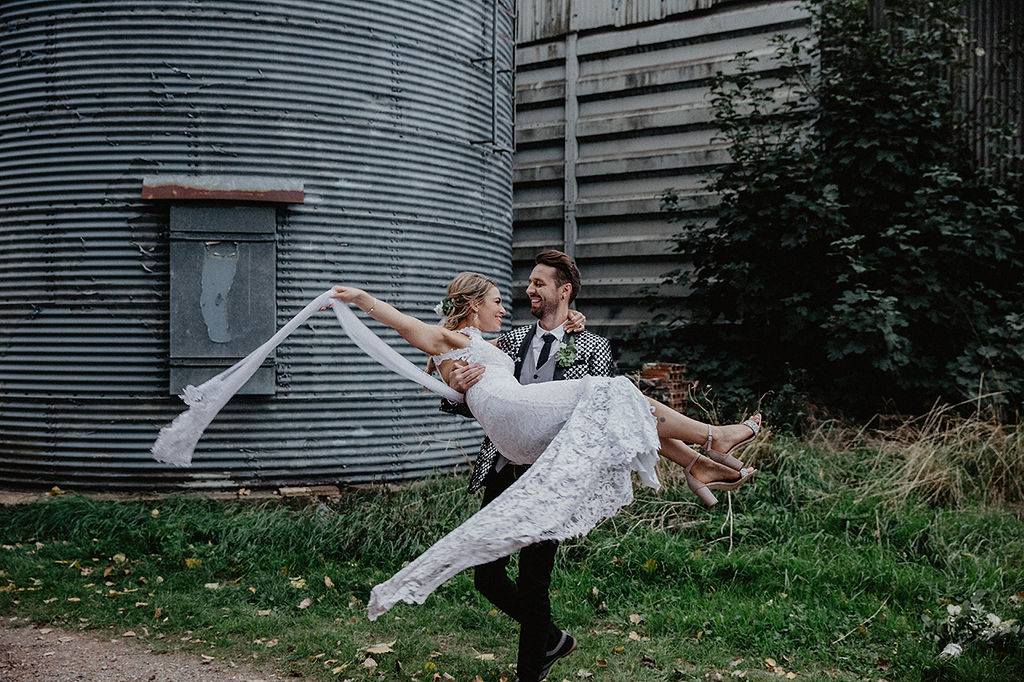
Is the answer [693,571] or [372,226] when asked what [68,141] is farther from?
[693,571]

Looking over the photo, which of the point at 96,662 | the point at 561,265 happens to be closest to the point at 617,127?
the point at 561,265

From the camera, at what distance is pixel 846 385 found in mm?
8664

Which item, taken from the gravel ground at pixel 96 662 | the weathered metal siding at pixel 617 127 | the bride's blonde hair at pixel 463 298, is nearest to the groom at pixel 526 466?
the bride's blonde hair at pixel 463 298

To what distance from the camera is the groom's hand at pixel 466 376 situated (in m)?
4.05

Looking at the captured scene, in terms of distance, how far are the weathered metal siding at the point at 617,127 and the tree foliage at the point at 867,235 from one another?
33.5 inches

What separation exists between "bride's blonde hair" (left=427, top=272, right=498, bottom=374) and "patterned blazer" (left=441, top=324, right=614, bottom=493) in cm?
26

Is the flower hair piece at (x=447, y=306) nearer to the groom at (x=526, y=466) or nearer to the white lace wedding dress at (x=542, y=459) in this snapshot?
the white lace wedding dress at (x=542, y=459)

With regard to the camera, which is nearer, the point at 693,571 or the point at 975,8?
the point at 693,571

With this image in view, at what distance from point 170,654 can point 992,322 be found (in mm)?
7790

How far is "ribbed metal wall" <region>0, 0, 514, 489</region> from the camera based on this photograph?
7.34 m

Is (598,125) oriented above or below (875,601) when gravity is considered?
above

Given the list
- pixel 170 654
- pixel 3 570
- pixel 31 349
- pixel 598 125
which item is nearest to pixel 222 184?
pixel 31 349

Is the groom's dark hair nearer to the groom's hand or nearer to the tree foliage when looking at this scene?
the groom's hand

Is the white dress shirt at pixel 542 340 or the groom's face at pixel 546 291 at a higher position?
the groom's face at pixel 546 291
